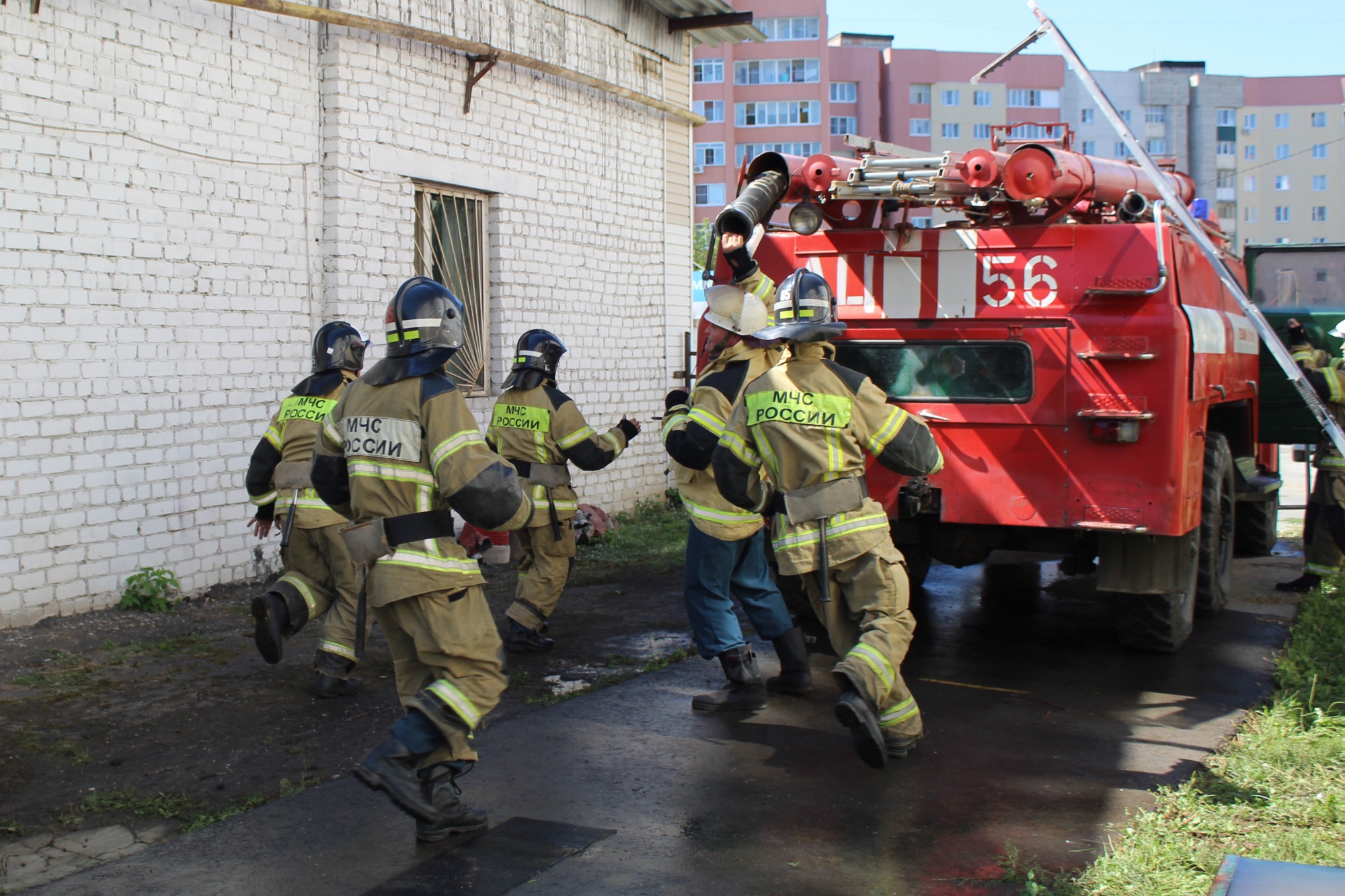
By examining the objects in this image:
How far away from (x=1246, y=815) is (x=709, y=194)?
196ft

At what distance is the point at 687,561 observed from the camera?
5.71m

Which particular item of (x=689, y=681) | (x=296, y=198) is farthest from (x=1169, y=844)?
(x=296, y=198)

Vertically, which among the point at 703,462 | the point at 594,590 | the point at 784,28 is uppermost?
the point at 784,28

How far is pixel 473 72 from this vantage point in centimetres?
988

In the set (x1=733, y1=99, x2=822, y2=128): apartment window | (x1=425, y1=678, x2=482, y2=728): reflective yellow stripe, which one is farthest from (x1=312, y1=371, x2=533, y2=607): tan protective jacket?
(x1=733, y1=99, x2=822, y2=128): apartment window

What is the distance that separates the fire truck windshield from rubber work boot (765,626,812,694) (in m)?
1.55

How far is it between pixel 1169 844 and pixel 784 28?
212 ft

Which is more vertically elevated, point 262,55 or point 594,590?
point 262,55

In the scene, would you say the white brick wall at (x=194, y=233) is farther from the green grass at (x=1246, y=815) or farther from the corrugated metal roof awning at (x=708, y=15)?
the green grass at (x=1246, y=815)

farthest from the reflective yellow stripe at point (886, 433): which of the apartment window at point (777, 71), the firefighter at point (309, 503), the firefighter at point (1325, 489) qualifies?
the apartment window at point (777, 71)

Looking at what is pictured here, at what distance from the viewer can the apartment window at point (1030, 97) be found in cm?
6900

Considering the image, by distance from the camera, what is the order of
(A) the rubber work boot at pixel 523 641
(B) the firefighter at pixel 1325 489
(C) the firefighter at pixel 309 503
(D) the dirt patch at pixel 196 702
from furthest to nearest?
(B) the firefighter at pixel 1325 489, (A) the rubber work boot at pixel 523 641, (C) the firefighter at pixel 309 503, (D) the dirt patch at pixel 196 702

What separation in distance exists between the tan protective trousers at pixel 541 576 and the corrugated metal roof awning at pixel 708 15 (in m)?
7.62

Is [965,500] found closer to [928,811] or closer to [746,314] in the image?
[746,314]
